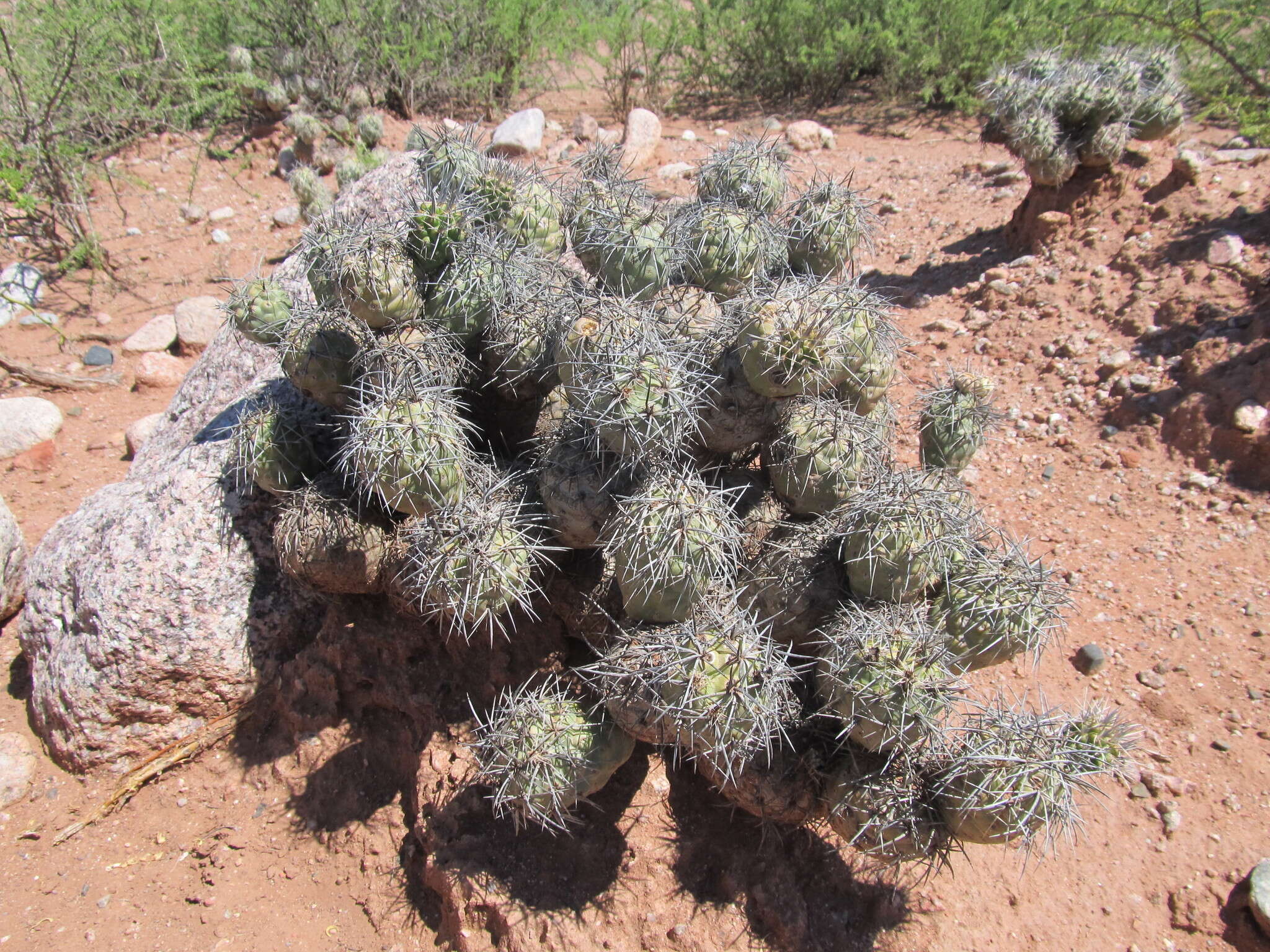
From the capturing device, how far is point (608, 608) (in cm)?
244

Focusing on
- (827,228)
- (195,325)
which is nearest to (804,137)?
(827,228)

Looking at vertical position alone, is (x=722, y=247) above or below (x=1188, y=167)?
below

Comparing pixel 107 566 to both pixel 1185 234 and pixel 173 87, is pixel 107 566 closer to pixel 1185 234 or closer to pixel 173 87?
pixel 1185 234

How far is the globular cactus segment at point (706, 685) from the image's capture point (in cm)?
181

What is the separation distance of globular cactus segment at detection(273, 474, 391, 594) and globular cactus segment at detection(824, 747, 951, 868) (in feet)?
5.06

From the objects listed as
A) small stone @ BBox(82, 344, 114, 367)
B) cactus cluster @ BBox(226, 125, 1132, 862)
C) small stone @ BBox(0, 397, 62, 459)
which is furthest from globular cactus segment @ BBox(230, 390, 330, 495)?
small stone @ BBox(82, 344, 114, 367)

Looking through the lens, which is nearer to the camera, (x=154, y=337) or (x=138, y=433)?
(x=138, y=433)

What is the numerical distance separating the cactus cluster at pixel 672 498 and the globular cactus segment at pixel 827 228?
0.04ft

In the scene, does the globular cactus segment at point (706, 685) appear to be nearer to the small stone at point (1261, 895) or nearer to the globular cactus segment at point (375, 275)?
the globular cactus segment at point (375, 275)

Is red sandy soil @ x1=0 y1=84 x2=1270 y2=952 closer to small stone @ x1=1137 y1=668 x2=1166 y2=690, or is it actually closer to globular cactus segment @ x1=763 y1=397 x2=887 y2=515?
small stone @ x1=1137 y1=668 x2=1166 y2=690

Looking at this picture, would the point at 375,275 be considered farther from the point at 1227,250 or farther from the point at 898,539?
the point at 1227,250

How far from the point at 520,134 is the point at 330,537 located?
5.77 meters

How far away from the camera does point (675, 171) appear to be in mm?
6664

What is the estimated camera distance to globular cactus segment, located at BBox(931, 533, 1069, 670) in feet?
6.36
